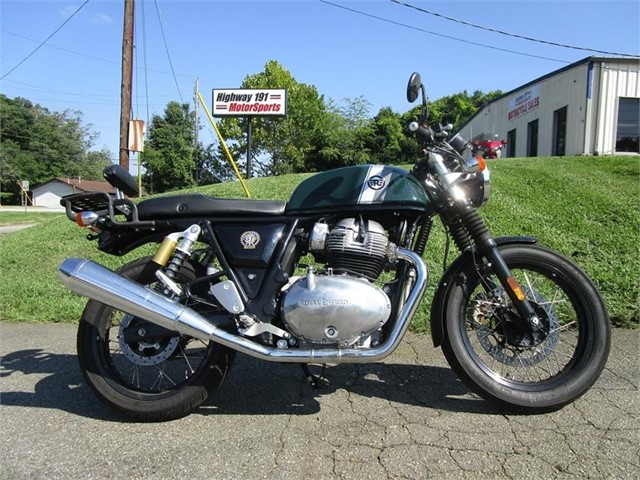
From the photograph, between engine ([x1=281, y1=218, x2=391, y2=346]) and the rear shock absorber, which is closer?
engine ([x1=281, y1=218, x2=391, y2=346])

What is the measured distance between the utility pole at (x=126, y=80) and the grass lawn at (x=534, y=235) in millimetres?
3527

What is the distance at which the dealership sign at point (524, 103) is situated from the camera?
70.3ft

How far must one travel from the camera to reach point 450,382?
10.3 ft

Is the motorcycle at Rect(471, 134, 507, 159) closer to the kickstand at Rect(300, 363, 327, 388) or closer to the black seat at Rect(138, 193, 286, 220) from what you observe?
the black seat at Rect(138, 193, 286, 220)

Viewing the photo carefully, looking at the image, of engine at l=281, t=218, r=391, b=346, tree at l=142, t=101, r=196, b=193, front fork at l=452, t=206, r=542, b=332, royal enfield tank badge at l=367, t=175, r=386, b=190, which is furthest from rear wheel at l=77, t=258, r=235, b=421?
tree at l=142, t=101, r=196, b=193

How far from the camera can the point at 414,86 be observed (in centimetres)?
271

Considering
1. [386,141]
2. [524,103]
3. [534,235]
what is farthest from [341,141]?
[534,235]

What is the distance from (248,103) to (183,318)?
38.3ft

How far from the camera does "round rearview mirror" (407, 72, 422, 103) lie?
2.71 m

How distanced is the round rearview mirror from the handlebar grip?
8.3 inches

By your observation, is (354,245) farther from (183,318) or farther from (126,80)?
(126,80)

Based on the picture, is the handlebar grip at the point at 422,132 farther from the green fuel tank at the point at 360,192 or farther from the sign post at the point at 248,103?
the sign post at the point at 248,103

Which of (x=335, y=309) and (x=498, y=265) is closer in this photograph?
(x=335, y=309)

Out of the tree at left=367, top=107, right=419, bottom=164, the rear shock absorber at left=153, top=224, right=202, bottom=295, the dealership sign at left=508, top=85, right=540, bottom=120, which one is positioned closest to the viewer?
the rear shock absorber at left=153, top=224, right=202, bottom=295
